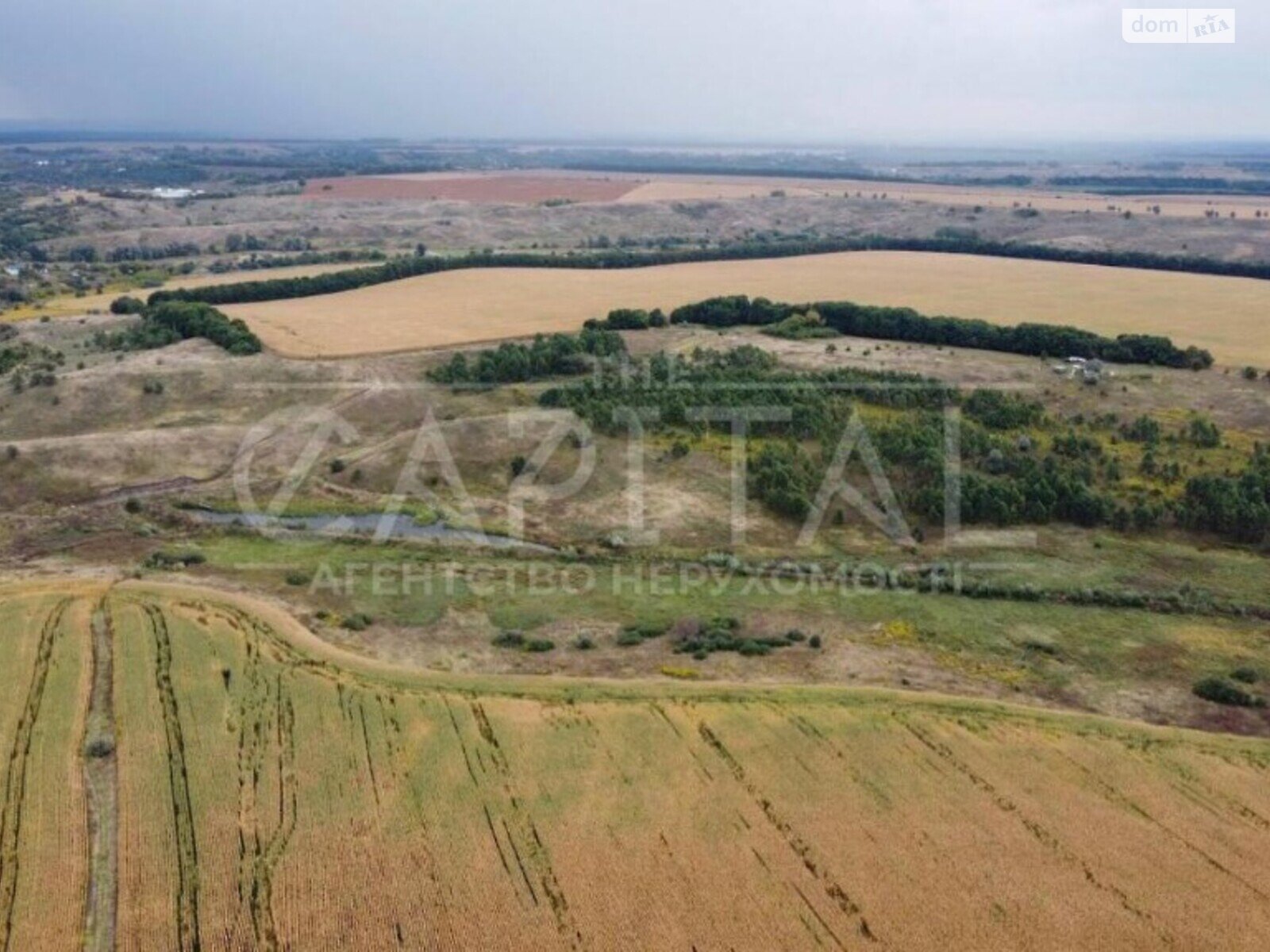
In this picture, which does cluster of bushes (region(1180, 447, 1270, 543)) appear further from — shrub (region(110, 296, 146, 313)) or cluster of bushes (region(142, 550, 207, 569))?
shrub (region(110, 296, 146, 313))

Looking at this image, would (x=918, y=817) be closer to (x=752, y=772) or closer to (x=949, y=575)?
(x=752, y=772)

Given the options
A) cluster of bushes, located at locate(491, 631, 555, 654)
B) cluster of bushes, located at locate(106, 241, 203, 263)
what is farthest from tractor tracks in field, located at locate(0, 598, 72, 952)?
cluster of bushes, located at locate(106, 241, 203, 263)

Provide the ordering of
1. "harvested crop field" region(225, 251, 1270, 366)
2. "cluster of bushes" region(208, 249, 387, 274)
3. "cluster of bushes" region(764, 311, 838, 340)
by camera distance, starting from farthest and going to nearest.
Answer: "cluster of bushes" region(208, 249, 387, 274), "cluster of bushes" region(764, 311, 838, 340), "harvested crop field" region(225, 251, 1270, 366)

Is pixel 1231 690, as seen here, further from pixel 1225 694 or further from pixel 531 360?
pixel 531 360

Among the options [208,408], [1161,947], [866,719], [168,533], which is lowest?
[1161,947]

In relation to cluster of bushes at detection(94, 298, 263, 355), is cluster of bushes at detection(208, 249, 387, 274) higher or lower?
higher

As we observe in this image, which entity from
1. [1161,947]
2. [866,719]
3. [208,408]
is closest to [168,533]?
[208,408]

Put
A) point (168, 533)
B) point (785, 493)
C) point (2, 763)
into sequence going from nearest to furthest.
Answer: point (2, 763) → point (168, 533) → point (785, 493)
